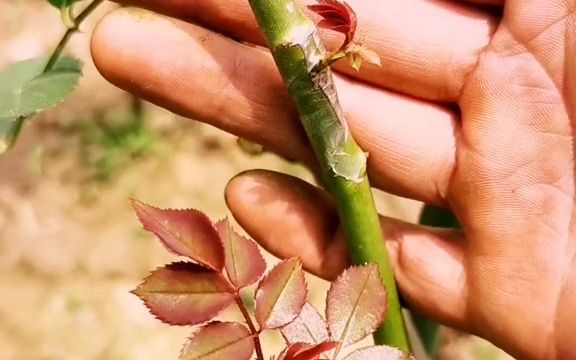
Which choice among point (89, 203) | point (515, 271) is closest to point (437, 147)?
point (515, 271)

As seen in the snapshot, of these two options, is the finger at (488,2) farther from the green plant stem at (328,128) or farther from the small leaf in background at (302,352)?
the small leaf in background at (302,352)

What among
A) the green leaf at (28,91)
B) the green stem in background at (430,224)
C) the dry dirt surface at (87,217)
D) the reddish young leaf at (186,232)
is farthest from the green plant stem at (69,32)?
the dry dirt surface at (87,217)

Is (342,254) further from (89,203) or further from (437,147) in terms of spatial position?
(89,203)

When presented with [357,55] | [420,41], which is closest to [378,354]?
[357,55]

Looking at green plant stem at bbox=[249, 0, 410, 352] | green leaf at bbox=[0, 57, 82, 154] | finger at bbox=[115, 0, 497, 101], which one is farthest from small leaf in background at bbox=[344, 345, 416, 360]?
finger at bbox=[115, 0, 497, 101]

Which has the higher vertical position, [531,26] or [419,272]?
[531,26]

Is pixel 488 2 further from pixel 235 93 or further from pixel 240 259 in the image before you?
pixel 240 259

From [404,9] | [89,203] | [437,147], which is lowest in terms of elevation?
[89,203]

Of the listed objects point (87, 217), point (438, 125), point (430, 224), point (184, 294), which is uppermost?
point (184, 294)
